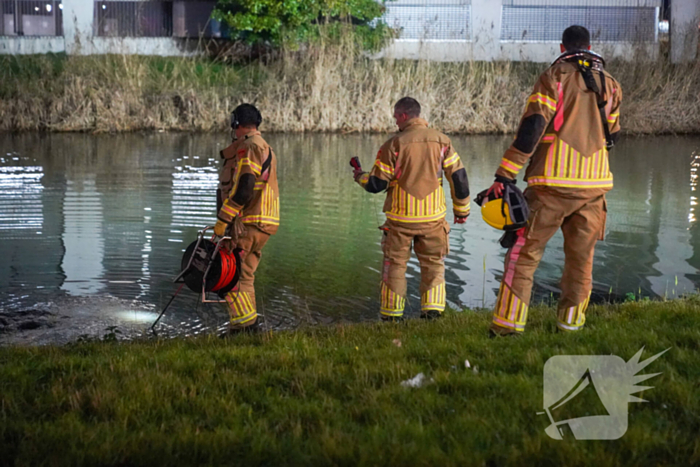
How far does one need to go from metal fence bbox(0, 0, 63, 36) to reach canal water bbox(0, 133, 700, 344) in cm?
2055

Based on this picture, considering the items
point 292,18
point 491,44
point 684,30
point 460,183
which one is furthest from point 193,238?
point 491,44

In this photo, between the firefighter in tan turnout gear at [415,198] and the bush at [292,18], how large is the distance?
987 inches

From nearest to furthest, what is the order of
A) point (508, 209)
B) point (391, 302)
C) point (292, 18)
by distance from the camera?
point (508, 209) < point (391, 302) < point (292, 18)

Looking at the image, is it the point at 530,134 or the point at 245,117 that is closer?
the point at 530,134

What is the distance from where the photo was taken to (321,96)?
2698 centimetres

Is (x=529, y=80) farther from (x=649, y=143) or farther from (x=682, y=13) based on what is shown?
(x=682, y=13)

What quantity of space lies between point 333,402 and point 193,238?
281 inches

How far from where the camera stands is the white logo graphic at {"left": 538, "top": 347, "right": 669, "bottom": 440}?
12.6 ft

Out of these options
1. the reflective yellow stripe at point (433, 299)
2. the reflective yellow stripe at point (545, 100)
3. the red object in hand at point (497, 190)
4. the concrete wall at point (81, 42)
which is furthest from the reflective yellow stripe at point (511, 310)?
the concrete wall at point (81, 42)

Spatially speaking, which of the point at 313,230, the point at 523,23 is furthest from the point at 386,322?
Answer: the point at 523,23

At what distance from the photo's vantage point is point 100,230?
37.1ft

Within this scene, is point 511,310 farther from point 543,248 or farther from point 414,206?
point 414,206

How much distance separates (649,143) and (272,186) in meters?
20.1

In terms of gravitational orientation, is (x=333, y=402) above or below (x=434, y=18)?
below
